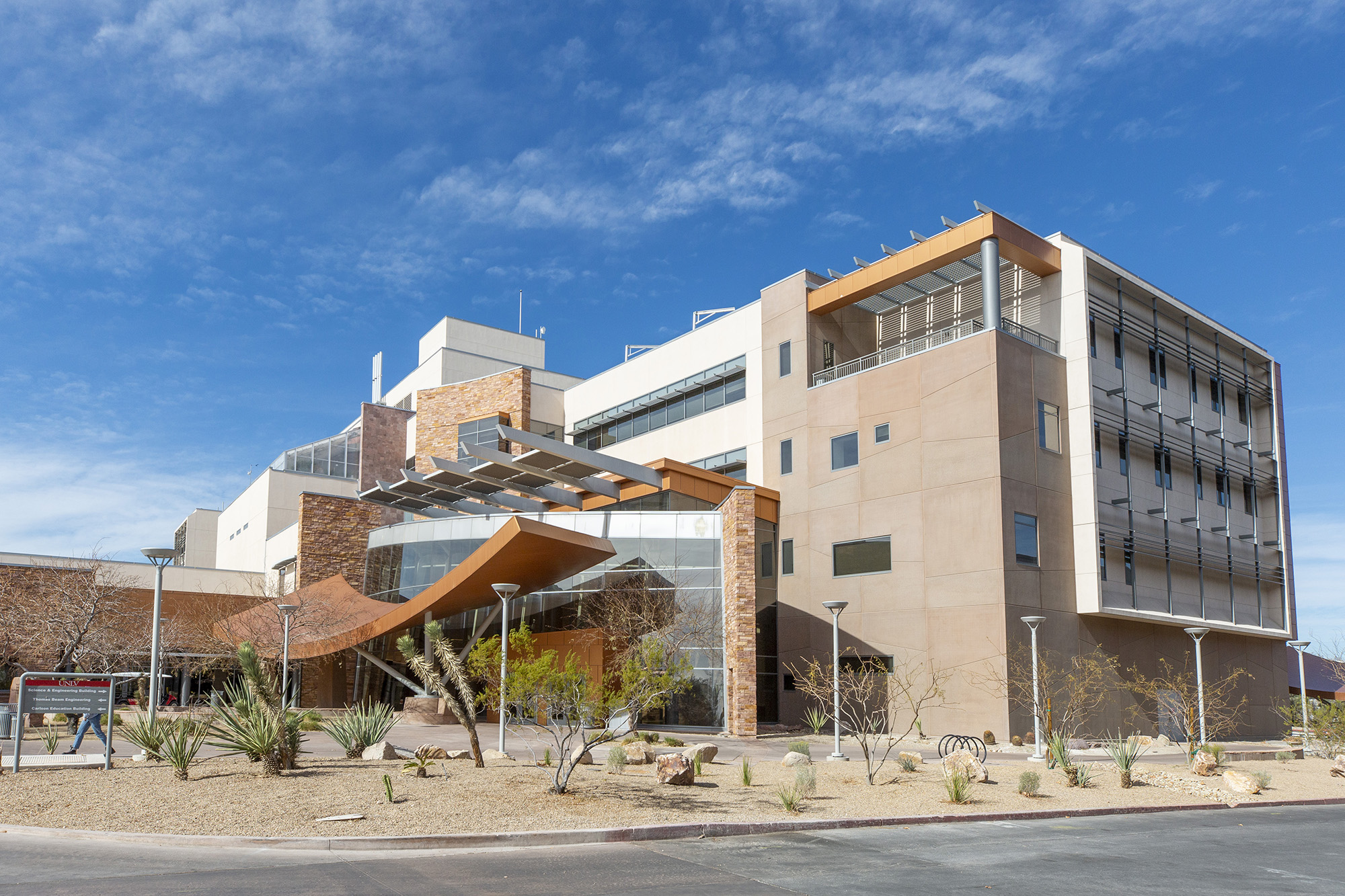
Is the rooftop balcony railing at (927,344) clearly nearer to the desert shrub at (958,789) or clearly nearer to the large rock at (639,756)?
the large rock at (639,756)

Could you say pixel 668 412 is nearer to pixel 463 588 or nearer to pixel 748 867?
pixel 463 588

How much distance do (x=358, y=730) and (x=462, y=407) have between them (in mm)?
31078

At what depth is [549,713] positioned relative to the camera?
14234 millimetres

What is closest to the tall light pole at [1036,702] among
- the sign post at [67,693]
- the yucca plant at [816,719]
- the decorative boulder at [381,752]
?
the yucca plant at [816,719]

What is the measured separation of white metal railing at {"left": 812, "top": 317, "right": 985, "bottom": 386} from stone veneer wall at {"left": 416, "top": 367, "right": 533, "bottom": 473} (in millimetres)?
15902

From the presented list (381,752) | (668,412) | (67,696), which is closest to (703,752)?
(381,752)

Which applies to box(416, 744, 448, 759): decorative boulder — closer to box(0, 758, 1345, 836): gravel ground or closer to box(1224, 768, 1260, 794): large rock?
box(0, 758, 1345, 836): gravel ground

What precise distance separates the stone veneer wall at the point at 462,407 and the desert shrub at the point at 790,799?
Result: 3231cm

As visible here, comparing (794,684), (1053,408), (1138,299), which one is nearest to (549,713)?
(794,684)

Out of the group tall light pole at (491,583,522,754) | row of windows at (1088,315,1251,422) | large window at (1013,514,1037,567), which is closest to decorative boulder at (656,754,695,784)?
tall light pole at (491,583,522,754)

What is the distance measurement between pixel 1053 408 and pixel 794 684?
1227 cm

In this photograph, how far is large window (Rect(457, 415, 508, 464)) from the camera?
45281 millimetres

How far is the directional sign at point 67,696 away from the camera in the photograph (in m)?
16.6

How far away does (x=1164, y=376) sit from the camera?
36.9 metres
